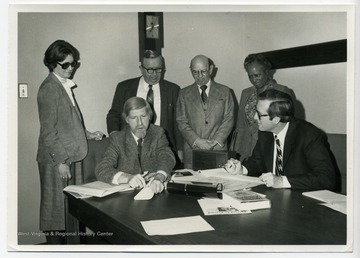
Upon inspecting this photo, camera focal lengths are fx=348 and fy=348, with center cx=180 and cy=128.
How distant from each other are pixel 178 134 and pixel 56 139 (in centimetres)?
110

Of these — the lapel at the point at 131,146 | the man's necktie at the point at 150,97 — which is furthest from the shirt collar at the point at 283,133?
the man's necktie at the point at 150,97

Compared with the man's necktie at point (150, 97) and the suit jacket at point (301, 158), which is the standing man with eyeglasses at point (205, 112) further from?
the suit jacket at point (301, 158)

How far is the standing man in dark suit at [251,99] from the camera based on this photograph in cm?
292

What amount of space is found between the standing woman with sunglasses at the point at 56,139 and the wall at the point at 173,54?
0.20 feet

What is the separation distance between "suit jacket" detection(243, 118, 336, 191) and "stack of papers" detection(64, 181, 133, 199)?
844 mm

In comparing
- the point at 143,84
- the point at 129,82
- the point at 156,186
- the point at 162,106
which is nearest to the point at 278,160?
the point at 156,186

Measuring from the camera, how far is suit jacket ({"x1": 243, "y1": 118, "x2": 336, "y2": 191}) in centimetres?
188

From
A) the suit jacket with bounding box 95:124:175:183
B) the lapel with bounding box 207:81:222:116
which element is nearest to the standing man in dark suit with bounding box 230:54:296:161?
the lapel with bounding box 207:81:222:116

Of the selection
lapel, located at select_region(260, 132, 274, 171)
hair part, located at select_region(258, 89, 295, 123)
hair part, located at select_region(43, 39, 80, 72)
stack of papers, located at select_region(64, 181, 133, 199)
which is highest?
hair part, located at select_region(43, 39, 80, 72)

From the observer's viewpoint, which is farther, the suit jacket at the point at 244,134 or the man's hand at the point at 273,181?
the suit jacket at the point at 244,134

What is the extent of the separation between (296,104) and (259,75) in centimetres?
61

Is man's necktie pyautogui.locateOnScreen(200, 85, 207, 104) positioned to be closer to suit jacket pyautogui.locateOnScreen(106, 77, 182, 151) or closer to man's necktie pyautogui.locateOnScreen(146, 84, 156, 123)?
suit jacket pyautogui.locateOnScreen(106, 77, 182, 151)

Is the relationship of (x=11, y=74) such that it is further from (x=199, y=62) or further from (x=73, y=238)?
(x=199, y=62)

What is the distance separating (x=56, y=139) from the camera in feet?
8.00
